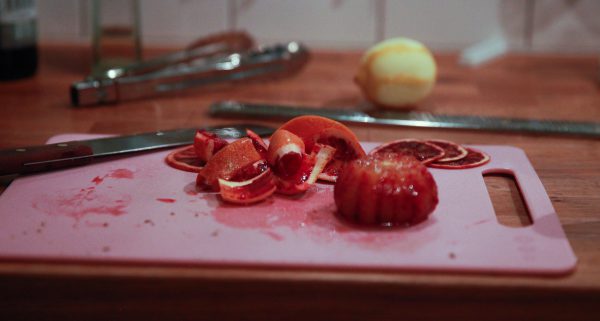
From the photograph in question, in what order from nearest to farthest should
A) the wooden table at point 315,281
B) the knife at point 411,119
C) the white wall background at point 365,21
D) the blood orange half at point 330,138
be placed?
1. the wooden table at point 315,281
2. the blood orange half at point 330,138
3. the knife at point 411,119
4. the white wall background at point 365,21

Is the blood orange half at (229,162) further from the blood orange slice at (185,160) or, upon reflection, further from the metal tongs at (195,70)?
the metal tongs at (195,70)

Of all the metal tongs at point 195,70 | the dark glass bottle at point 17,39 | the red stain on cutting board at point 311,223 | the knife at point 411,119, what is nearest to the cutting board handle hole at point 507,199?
the red stain on cutting board at point 311,223

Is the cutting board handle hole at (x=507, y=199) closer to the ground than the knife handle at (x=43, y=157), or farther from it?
closer to the ground

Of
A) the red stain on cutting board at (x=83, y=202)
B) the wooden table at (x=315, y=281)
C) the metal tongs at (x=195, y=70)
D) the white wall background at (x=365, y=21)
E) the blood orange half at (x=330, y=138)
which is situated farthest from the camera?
the white wall background at (x=365, y=21)

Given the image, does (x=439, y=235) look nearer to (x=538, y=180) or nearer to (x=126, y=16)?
(x=538, y=180)

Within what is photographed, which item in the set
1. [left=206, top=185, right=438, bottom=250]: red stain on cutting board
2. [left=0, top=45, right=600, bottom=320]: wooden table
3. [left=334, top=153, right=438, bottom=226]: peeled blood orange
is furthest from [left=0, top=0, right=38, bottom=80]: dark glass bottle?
[left=334, top=153, right=438, bottom=226]: peeled blood orange

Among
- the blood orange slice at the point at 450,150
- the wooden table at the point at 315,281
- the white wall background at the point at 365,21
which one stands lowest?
the wooden table at the point at 315,281

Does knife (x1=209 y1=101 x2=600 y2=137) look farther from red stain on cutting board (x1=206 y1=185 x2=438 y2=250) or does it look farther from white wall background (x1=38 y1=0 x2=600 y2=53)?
white wall background (x1=38 y1=0 x2=600 y2=53)
